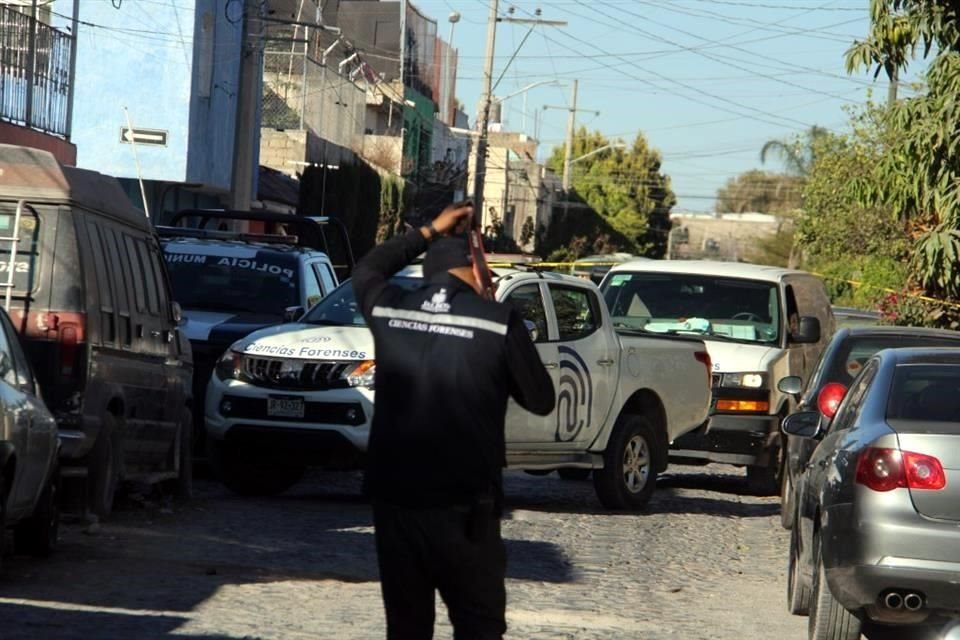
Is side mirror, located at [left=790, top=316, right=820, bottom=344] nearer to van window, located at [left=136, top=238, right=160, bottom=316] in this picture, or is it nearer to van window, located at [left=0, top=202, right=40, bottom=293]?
van window, located at [left=136, top=238, right=160, bottom=316]

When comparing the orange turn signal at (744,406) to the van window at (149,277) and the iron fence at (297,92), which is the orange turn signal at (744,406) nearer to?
the van window at (149,277)

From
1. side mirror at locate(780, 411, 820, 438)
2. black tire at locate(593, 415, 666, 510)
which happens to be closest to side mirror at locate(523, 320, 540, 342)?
black tire at locate(593, 415, 666, 510)

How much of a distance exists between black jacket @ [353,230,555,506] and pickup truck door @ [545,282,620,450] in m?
8.43

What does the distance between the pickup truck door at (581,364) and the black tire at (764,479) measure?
313 cm

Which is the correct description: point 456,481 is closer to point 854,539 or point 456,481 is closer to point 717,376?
point 854,539

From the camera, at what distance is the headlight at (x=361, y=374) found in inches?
528

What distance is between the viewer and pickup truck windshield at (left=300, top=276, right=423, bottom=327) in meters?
14.5

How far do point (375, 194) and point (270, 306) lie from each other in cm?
2915

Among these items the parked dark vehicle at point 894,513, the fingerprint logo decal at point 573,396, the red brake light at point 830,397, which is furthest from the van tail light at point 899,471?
the fingerprint logo decal at point 573,396

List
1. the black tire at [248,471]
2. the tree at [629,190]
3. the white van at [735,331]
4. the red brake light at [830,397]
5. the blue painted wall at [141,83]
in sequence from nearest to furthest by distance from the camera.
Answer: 1. the red brake light at [830,397]
2. the black tire at [248,471]
3. the white van at [735,331]
4. the blue painted wall at [141,83]
5. the tree at [629,190]

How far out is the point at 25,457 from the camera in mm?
9094

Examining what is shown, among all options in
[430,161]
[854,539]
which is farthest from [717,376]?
[430,161]

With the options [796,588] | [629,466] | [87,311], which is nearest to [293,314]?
[629,466]

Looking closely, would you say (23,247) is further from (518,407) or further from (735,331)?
(735,331)
